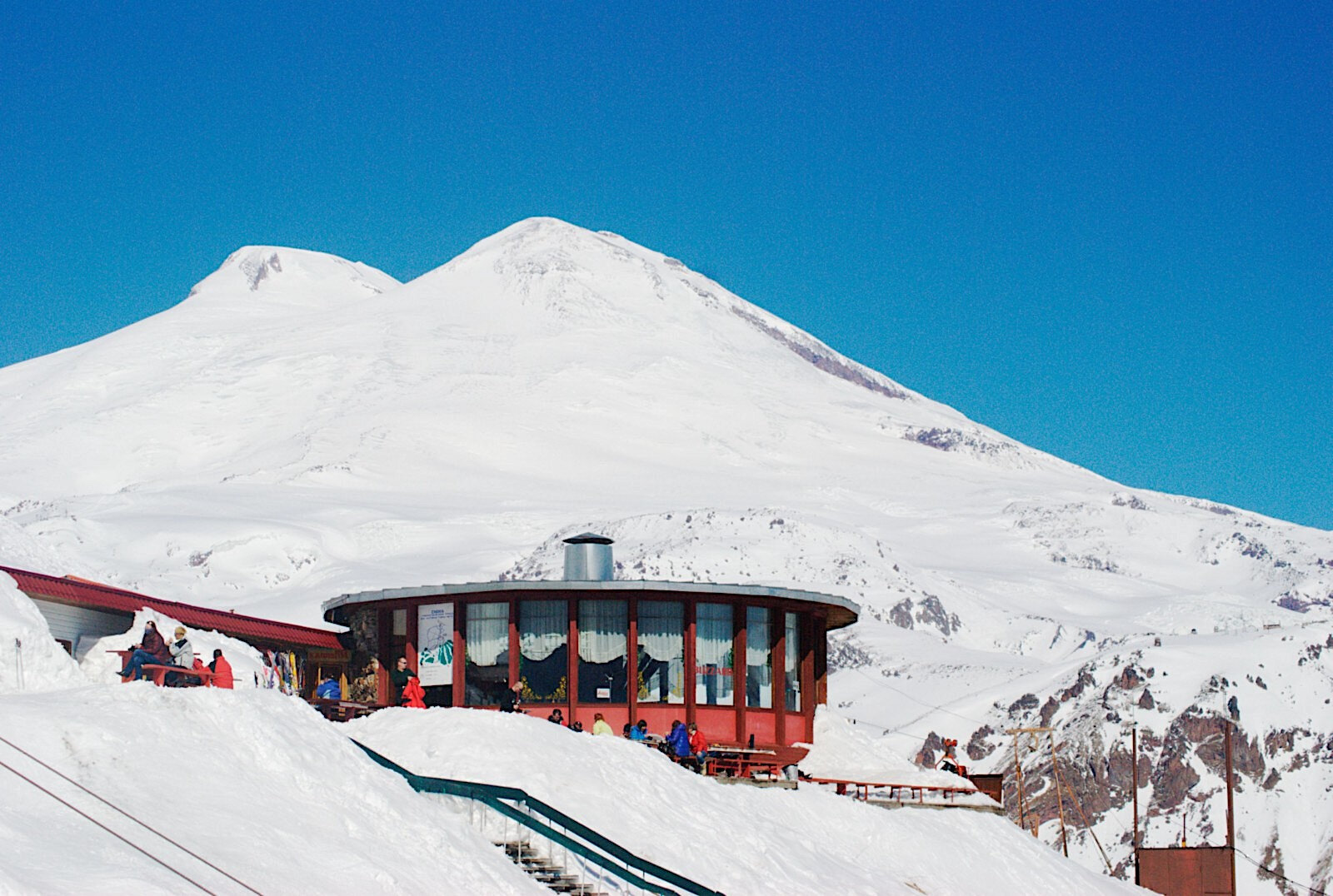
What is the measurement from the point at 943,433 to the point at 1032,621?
66.2 metres

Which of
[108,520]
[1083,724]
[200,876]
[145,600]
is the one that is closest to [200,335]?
[108,520]

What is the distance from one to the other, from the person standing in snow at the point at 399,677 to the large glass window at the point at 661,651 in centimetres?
363

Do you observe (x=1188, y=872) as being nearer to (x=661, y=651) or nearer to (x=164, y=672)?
(x=661, y=651)

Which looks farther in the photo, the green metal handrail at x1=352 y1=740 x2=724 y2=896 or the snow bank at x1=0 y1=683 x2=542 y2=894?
the green metal handrail at x1=352 y1=740 x2=724 y2=896

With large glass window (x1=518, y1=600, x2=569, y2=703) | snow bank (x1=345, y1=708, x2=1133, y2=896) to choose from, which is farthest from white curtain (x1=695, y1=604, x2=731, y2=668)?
snow bank (x1=345, y1=708, x2=1133, y2=896)

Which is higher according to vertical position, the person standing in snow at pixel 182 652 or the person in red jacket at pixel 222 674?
the person standing in snow at pixel 182 652

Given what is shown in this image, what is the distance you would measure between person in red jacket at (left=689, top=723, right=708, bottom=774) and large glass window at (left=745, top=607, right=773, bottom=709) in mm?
1776

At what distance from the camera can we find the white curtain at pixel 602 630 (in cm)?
2908

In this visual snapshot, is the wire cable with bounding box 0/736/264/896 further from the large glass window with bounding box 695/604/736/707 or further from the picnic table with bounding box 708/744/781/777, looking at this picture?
the large glass window with bounding box 695/604/736/707

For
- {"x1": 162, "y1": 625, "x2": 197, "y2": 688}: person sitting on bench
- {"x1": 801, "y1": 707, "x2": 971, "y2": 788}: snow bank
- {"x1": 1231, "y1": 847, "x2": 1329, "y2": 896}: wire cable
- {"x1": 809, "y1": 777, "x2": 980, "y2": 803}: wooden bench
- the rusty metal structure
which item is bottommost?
{"x1": 1231, "y1": 847, "x2": 1329, "y2": 896}: wire cable

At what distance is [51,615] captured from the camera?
2412cm

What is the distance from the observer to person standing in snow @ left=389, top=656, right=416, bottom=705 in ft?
97.0

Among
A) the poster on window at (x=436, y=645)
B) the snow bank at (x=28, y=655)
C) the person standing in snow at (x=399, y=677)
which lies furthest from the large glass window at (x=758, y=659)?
the snow bank at (x=28, y=655)

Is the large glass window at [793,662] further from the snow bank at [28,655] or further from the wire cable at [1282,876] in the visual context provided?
the wire cable at [1282,876]
